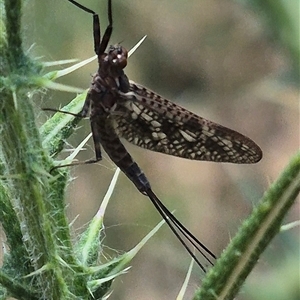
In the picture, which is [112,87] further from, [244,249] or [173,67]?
[173,67]

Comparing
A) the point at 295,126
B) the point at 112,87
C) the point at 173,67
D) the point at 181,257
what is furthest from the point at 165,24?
the point at 112,87

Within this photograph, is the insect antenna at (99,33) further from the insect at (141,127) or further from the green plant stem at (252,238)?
the green plant stem at (252,238)

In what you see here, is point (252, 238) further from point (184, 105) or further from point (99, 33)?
point (184, 105)

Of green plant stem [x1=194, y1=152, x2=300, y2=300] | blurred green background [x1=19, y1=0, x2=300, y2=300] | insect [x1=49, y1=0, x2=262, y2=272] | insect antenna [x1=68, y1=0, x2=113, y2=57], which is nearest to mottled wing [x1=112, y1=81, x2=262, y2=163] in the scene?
insect [x1=49, y1=0, x2=262, y2=272]

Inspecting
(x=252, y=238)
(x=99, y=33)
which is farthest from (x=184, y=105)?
(x=252, y=238)

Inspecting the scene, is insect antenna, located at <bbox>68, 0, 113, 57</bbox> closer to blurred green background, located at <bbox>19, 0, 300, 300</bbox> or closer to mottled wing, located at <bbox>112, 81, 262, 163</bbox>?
mottled wing, located at <bbox>112, 81, 262, 163</bbox>

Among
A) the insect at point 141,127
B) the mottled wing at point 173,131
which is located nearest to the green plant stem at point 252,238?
the insect at point 141,127
